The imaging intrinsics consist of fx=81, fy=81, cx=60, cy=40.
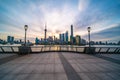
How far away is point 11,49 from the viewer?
46.8 feet

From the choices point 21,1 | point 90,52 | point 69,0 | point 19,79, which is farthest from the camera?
point 90,52

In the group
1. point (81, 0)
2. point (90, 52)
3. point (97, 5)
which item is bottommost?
point (90, 52)

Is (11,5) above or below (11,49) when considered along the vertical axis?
above

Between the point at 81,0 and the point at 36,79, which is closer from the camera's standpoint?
the point at 36,79

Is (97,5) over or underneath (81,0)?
underneath

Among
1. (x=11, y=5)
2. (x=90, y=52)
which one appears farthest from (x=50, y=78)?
(x=11, y=5)

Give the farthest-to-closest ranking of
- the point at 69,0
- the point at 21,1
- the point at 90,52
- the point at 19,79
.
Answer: the point at 90,52
the point at 69,0
the point at 21,1
the point at 19,79

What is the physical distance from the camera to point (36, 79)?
363 centimetres

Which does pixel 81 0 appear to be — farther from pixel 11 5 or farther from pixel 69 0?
pixel 11 5

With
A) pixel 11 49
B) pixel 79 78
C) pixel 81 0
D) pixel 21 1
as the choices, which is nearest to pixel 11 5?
pixel 21 1

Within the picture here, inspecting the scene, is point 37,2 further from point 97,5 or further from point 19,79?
point 19,79

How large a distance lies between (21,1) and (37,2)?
2.48m

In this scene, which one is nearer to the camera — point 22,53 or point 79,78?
point 79,78

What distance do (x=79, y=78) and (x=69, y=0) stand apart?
12.3 meters
